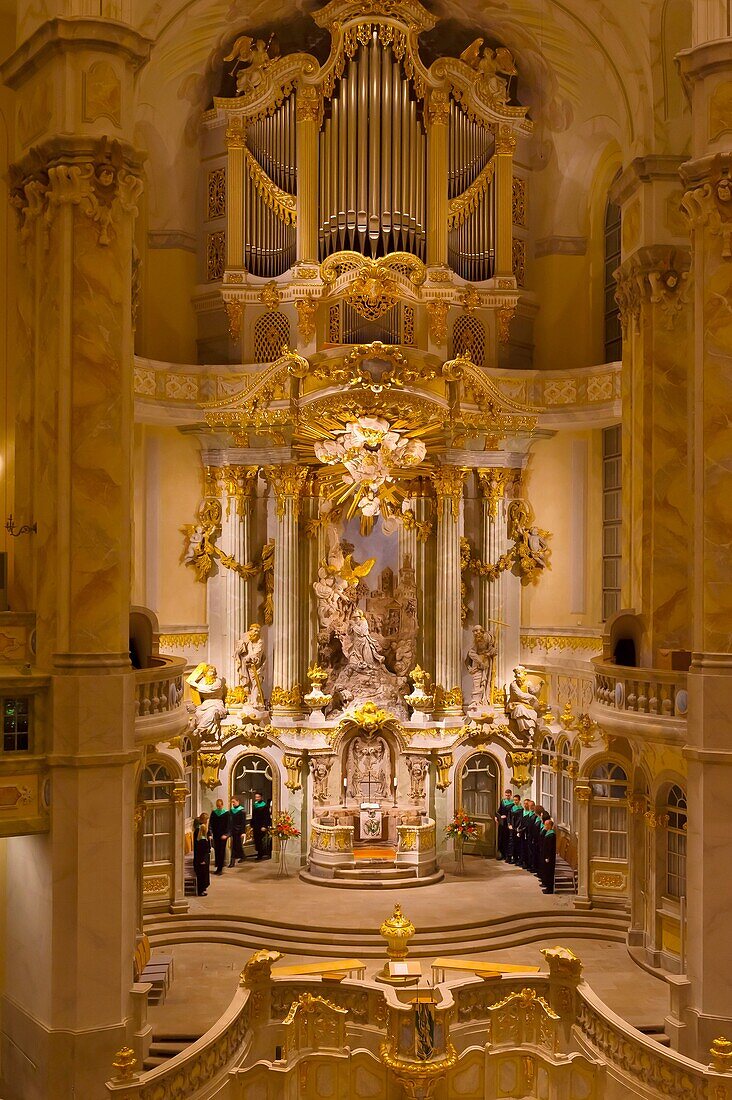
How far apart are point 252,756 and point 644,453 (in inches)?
395

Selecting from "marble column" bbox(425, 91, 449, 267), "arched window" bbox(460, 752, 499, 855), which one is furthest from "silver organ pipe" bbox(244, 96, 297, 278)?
"arched window" bbox(460, 752, 499, 855)

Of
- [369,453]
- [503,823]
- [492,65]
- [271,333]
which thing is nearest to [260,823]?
[503,823]

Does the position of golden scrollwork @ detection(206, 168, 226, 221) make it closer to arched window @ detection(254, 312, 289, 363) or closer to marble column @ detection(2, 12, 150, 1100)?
arched window @ detection(254, 312, 289, 363)

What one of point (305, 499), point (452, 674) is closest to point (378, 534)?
point (305, 499)

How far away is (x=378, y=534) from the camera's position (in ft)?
80.7

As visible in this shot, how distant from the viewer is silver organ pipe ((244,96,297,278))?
922 inches

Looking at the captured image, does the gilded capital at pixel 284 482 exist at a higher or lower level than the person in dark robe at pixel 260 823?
higher

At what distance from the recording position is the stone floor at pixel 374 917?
16016 millimetres

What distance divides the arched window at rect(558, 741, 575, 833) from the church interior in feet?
0.54

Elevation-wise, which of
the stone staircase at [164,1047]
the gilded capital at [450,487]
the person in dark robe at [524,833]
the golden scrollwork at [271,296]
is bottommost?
the stone staircase at [164,1047]

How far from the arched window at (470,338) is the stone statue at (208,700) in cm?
809

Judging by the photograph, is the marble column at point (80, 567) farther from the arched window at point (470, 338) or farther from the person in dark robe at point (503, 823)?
Answer: the arched window at point (470, 338)

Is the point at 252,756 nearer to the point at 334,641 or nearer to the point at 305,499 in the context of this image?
the point at 334,641

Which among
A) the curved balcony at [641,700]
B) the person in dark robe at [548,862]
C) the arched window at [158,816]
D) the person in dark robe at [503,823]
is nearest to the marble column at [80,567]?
the arched window at [158,816]
